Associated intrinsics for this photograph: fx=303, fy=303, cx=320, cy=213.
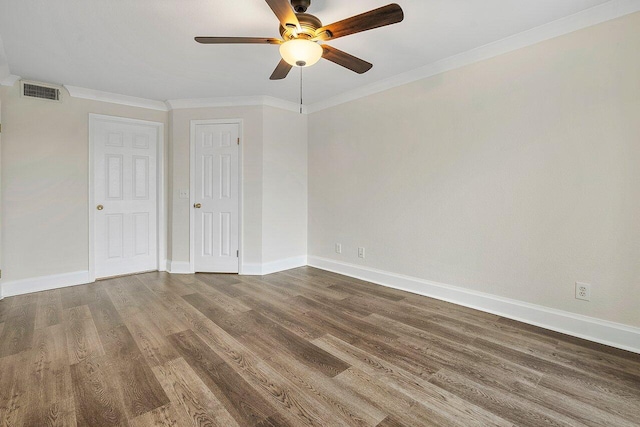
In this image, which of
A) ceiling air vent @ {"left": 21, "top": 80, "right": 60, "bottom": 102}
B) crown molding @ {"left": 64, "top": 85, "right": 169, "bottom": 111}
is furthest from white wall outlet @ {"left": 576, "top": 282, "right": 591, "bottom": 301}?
ceiling air vent @ {"left": 21, "top": 80, "right": 60, "bottom": 102}

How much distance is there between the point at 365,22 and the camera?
1833 mm

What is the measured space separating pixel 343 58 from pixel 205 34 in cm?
122

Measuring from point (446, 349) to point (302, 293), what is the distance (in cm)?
166

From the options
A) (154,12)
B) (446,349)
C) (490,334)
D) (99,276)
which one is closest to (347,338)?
(446,349)

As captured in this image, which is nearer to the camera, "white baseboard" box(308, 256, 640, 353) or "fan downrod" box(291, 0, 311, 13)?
"fan downrod" box(291, 0, 311, 13)

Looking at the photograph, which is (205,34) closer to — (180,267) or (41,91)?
(41,91)

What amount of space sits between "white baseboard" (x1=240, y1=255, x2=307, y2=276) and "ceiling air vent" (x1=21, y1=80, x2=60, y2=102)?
9.93 ft

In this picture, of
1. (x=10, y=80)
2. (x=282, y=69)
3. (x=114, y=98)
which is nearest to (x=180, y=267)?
(x=114, y=98)

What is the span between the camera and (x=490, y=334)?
7.93 feet

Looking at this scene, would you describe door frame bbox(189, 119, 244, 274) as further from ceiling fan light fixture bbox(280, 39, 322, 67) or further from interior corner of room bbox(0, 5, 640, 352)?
ceiling fan light fixture bbox(280, 39, 322, 67)

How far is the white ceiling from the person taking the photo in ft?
7.16

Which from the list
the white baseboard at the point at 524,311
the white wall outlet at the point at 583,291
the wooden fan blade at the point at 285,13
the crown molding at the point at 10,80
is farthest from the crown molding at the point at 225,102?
Result: the white wall outlet at the point at 583,291

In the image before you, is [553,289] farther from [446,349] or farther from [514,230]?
[446,349]

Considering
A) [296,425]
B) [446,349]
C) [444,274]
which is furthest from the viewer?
[444,274]
